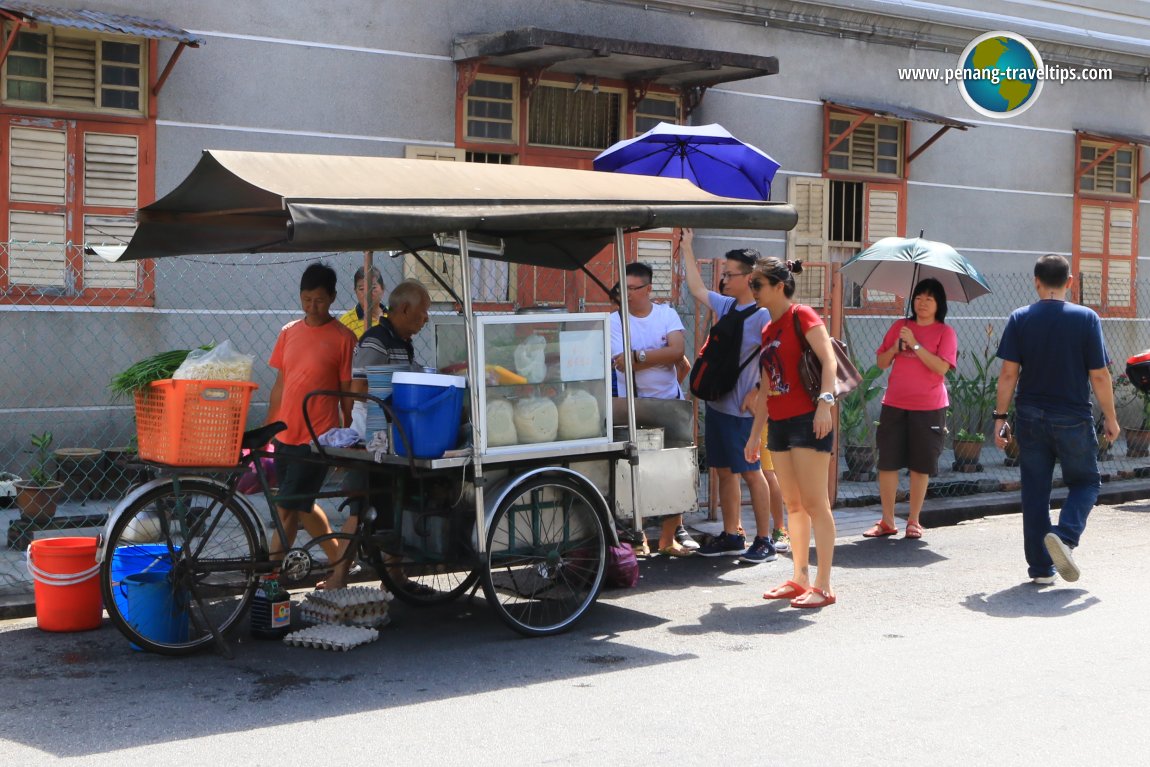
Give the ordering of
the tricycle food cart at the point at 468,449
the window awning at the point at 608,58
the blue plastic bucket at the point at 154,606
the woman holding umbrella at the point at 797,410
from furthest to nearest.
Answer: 1. the window awning at the point at 608,58
2. the woman holding umbrella at the point at 797,410
3. the blue plastic bucket at the point at 154,606
4. the tricycle food cart at the point at 468,449

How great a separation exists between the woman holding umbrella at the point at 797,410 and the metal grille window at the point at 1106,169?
1075 cm

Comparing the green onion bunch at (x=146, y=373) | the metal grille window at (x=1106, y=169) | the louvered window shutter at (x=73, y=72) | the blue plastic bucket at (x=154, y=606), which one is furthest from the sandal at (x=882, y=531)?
the metal grille window at (x=1106, y=169)

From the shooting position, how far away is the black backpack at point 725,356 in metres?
8.42

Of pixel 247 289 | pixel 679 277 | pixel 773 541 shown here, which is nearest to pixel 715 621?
pixel 773 541

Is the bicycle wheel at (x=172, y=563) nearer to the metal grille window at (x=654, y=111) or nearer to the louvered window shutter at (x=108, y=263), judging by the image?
the louvered window shutter at (x=108, y=263)

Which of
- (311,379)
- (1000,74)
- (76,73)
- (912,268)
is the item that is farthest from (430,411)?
(1000,74)

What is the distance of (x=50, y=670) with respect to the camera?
19.6 ft

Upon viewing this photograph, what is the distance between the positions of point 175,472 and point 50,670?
1.02 m

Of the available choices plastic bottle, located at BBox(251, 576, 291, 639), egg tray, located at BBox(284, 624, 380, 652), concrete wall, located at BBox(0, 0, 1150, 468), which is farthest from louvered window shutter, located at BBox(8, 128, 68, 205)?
egg tray, located at BBox(284, 624, 380, 652)

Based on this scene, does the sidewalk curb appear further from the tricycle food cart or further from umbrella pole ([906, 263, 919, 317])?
the tricycle food cart

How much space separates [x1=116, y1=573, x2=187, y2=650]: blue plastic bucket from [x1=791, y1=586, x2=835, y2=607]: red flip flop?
3.18 m

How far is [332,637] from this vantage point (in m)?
6.42

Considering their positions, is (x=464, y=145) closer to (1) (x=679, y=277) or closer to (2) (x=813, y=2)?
(1) (x=679, y=277)

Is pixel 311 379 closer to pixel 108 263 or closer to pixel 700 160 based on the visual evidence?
pixel 700 160
